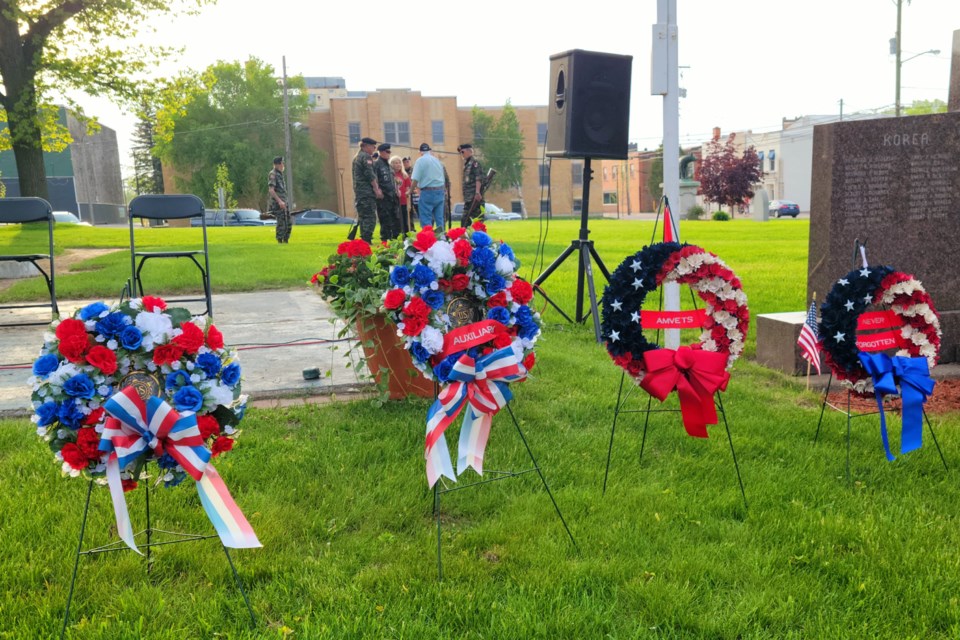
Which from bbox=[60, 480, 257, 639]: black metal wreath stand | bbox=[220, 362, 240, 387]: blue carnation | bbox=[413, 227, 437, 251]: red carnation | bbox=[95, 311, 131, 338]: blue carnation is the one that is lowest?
bbox=[60, 480, 257, 639]: black metal wreath stand

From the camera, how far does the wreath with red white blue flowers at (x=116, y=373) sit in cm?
231

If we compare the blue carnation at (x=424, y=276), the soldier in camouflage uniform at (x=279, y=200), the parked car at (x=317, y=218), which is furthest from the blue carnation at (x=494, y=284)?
the parked car at (x=317, y=218)

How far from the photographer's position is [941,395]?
4.98 metres

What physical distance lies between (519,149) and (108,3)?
43854 mm

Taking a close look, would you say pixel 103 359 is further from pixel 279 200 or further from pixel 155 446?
pixel 279 200

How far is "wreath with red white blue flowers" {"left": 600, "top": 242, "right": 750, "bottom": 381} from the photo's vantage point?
3.39m

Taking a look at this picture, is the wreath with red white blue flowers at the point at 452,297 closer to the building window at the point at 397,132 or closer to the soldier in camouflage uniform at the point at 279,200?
the soldier in camouflage uniform at the point at 279,200

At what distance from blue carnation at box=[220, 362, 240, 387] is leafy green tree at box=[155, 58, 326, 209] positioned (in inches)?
1963

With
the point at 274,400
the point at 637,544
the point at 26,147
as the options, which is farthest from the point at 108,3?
the point at 637,544

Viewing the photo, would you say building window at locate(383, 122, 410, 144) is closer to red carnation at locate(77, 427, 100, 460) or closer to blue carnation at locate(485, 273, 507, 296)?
blue carnation at locate(485, 273, 507, 296)

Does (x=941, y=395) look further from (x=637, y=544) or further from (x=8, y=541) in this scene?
(x=8, y=541)

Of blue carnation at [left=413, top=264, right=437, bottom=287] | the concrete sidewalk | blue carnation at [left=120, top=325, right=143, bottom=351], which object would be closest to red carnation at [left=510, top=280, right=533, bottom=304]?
blue carnation at [left=413, top=264, right=437, bottom=287]

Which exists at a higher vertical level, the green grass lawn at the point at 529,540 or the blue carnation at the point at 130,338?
the blue carnation at the point at 130,338

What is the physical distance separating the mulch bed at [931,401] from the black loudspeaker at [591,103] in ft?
8.83
